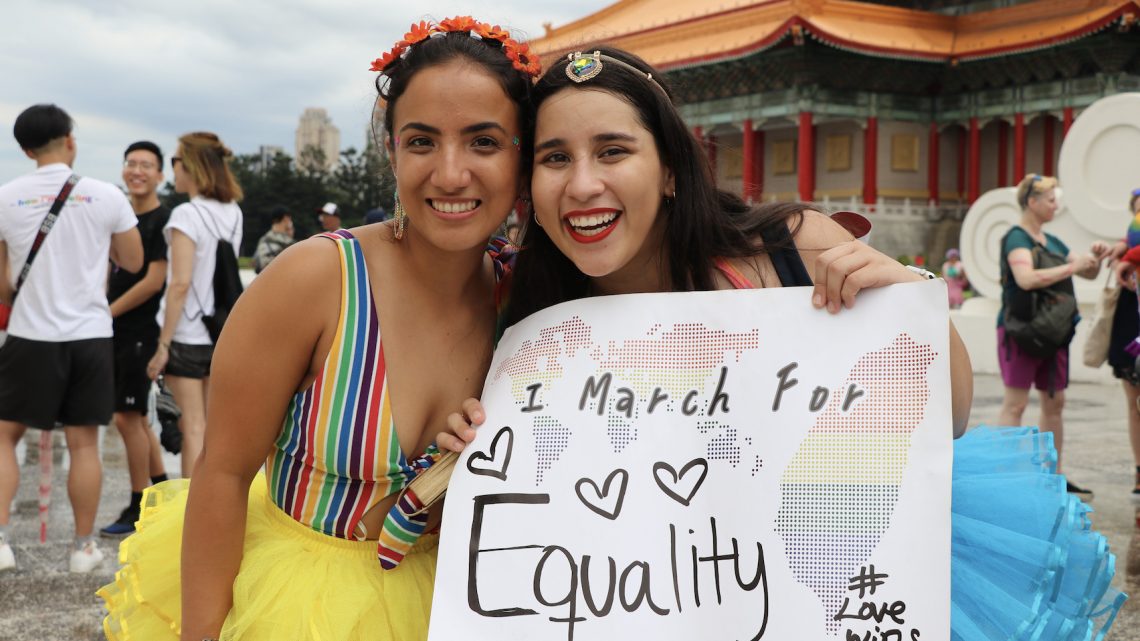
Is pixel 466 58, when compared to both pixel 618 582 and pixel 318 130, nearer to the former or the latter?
pixel 618 582

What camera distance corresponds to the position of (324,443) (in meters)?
1.67

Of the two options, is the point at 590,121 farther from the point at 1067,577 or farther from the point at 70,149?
the point at 70,149

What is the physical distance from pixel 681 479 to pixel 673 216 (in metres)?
0.48

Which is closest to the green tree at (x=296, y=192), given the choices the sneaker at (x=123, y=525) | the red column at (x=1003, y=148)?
the red column at (x=1003, y=148)

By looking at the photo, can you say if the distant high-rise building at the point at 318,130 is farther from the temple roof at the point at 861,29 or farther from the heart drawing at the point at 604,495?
the heart drawing at the point at 604,495

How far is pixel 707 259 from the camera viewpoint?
179cm

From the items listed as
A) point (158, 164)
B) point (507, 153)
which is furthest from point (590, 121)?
point (158, 164)

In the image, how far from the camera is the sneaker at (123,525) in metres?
4.53

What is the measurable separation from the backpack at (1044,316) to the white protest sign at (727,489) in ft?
14.0

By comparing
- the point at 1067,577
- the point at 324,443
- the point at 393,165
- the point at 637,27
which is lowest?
the point at 1067,577

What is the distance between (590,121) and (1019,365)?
4582 millimetres

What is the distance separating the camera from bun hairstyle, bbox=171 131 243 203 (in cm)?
483

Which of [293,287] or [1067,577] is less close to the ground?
[293,287]

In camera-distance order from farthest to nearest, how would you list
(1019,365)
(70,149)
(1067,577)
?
(1019,365) → (70,149) → (1067,577)
